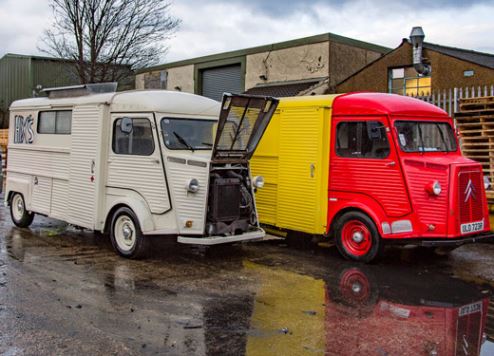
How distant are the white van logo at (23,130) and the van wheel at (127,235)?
3.21m

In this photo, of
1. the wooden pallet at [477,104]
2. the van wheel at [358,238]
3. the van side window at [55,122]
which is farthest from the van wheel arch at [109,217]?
the wooden pallet at [477,104]

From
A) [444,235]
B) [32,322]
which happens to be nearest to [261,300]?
[32,322]

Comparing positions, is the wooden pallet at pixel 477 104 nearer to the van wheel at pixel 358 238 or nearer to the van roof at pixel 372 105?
the van roof at pixel 372 105

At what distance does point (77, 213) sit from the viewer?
31.0 ft

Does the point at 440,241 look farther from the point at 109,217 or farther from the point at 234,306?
the point at 109,217

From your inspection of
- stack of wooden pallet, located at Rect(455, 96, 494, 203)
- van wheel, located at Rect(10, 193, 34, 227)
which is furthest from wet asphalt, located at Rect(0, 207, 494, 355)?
stack of wooden pallet, located at Rect(455, 96, 494, 203)

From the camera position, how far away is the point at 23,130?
11.1 metres

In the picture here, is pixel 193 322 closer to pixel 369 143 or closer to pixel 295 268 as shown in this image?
pixel 295 268

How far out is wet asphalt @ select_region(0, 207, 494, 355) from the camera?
5148 mm

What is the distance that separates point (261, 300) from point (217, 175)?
2.47 metres

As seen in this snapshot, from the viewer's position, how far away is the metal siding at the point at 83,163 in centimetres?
912

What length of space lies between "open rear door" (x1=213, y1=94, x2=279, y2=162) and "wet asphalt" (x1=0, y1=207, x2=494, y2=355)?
5.41 ft

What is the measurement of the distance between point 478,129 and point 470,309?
5403mm

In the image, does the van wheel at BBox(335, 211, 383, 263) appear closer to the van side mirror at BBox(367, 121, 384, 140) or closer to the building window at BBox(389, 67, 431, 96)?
the van side mirror at BBox(367, 121, 384, 140)
